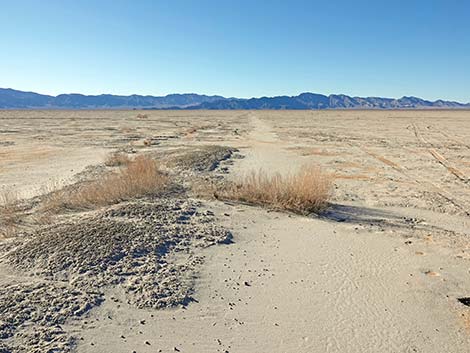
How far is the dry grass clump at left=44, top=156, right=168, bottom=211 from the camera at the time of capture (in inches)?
344

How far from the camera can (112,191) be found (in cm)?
925

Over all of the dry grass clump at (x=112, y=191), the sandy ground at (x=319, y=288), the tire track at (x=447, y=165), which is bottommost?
the tire track at (x=447, y=165)

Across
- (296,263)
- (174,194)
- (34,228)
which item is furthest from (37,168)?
(296,263)

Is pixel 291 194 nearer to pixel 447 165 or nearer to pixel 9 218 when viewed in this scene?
pixel 9 218

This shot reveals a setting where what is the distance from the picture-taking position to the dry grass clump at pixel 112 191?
8.73 meters

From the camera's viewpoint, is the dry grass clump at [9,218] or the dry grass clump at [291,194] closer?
the dry grass clump at [9,218]

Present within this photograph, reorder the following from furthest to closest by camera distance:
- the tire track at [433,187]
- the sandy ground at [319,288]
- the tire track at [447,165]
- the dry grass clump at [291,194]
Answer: the tire track at [447,165] < the tire track at [433,187] < the dry grass clump at [291,194] < the sandy ground at [319,288]

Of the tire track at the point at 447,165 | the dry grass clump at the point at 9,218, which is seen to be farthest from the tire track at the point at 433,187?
the dry grass clump at the point at 9,218

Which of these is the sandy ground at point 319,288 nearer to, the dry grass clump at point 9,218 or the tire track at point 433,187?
the tire track at point 433,187

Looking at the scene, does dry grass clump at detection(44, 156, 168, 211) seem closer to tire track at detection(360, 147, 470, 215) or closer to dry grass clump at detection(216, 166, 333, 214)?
dry grass clump at detection(216, 166, 333, 214)

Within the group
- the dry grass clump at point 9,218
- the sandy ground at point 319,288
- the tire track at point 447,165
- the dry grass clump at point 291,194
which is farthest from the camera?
the tire track at point 447,165

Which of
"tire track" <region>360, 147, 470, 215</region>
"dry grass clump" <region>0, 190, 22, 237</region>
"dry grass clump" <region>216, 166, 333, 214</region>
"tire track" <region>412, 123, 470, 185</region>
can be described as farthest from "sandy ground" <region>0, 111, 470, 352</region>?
"tire track" <region>412, 123, 470, 185</region>

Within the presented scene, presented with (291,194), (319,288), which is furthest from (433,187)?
(319,288)

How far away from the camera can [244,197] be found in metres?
9.64
